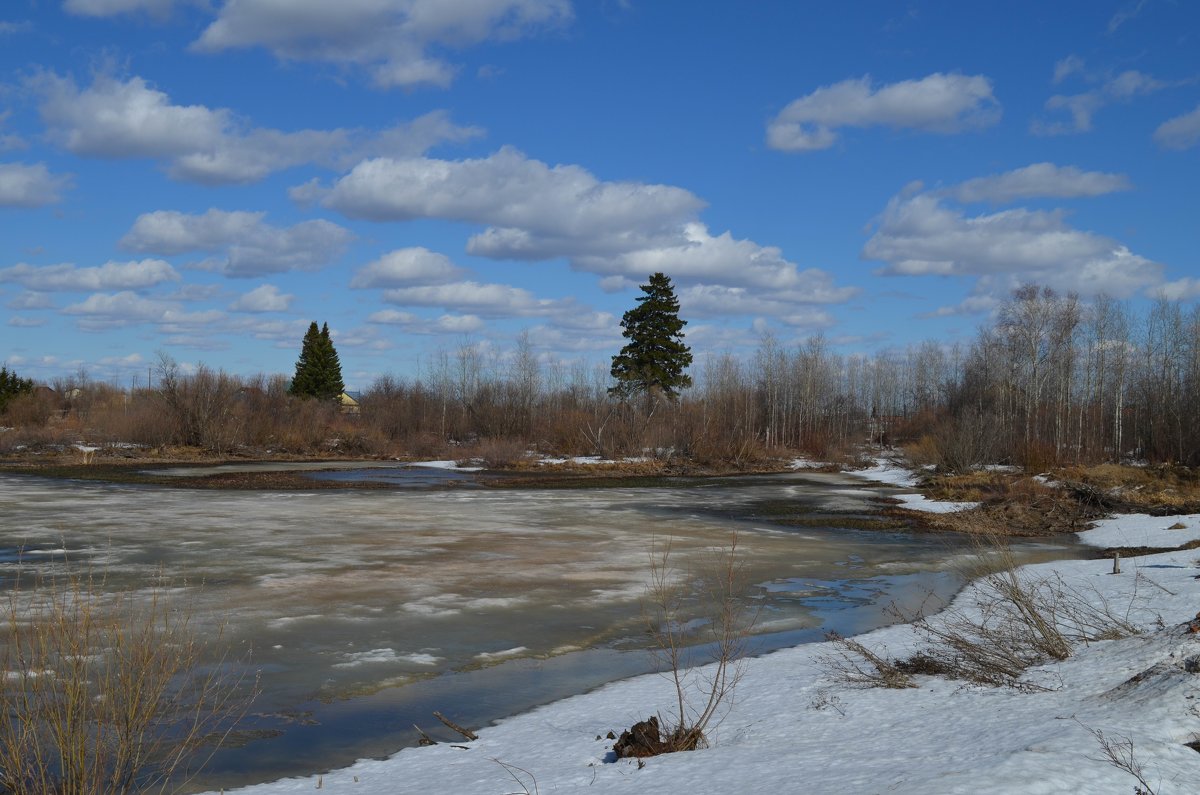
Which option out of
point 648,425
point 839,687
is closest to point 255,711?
point 839,687

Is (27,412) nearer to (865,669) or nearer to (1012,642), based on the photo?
(865,669)

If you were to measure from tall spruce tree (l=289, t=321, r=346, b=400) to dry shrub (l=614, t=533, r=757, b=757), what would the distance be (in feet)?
222

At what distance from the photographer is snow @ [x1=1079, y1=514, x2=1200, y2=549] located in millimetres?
19656

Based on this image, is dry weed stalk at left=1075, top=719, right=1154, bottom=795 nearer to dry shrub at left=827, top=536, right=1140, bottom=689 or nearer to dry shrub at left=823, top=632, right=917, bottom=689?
dry shrub at left=827, top=536, right=1140, bottom=689

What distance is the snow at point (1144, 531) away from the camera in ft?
64.5

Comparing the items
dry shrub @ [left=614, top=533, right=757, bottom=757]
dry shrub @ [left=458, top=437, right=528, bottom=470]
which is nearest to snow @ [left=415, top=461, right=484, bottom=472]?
dry shrub @ [left=458, top=437, right=528, bottom=470]

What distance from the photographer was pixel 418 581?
14.5 metres

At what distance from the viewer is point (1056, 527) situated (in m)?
23.7

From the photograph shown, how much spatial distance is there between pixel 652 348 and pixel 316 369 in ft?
114

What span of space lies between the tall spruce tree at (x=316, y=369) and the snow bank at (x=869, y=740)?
75.5 meters

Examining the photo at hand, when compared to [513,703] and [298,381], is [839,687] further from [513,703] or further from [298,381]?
[298,381]

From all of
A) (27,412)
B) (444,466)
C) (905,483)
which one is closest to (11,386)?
(27,412)

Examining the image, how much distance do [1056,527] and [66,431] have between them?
2150 inches

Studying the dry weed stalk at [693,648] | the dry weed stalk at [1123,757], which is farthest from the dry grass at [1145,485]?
the dry weed stalk at [1123,757]
